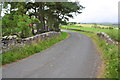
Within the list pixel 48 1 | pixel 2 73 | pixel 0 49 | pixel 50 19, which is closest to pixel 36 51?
pixel 0 49

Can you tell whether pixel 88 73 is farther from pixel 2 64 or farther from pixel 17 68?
pixel 2 64

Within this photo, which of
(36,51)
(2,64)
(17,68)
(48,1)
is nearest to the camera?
(17,68)

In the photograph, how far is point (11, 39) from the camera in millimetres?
11867

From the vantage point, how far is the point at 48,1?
26.0 meters

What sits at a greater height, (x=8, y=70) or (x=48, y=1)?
(x=48, y=1)

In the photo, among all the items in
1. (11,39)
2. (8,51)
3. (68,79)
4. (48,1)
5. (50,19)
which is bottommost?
(68,79)

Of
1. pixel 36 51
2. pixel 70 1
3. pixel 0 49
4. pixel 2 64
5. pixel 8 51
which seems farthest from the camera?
pixel 70 1

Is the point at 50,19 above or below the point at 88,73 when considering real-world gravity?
above

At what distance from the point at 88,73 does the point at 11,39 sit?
6.75 m

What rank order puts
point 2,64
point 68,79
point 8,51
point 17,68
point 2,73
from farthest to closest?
point 8,51, point 2,64, point 17,68, point 2,73, point 68,79

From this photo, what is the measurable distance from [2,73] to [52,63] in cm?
305

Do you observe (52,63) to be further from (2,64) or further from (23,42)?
(23,42)

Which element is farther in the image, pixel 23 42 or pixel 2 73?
pixel 23 42

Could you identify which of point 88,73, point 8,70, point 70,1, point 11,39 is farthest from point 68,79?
point 70,1
